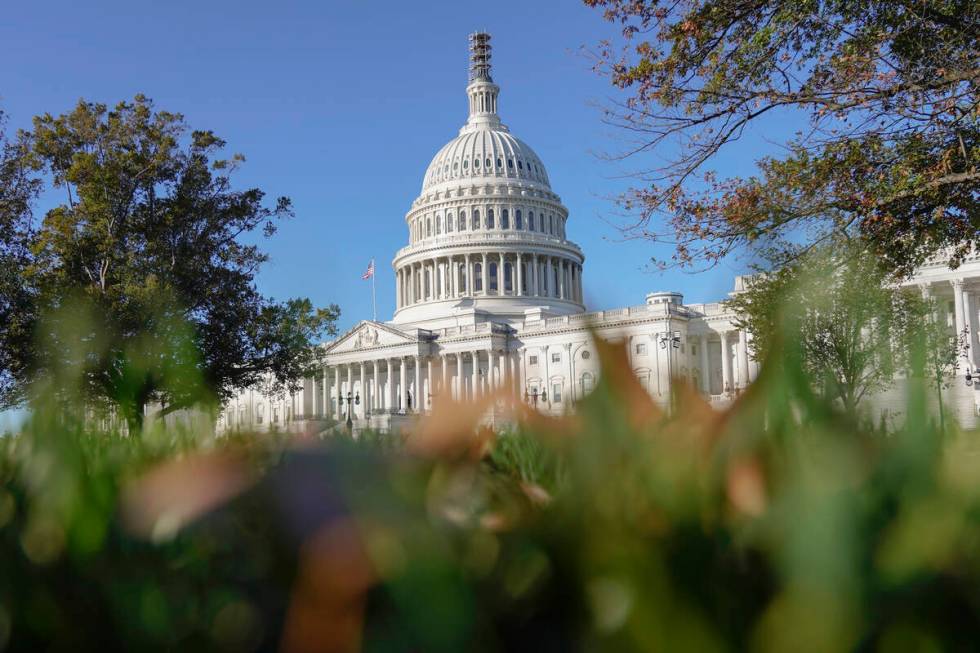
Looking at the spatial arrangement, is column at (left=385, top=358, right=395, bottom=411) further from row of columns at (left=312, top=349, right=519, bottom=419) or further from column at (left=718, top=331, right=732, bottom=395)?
column at (left=718, top=331, right=732, bottom=395)

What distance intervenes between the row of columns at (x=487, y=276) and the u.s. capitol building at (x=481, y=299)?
0.40ft

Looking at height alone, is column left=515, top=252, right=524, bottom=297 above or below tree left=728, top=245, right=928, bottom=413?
above

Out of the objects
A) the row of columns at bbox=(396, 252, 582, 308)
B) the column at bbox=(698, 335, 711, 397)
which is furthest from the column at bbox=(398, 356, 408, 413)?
the column at bbox=(698, 335, 711, 397)

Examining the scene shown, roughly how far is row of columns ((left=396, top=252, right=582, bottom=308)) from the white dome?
11.3 meters

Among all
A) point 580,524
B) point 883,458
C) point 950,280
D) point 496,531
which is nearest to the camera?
point 580,524

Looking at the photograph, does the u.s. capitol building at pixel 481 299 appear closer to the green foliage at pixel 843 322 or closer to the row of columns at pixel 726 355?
the row of columns at pixel 726 355

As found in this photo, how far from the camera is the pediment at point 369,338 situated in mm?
97250

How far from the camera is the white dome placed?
4304 inches

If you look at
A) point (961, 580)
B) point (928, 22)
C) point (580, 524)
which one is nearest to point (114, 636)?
point (580, 524)

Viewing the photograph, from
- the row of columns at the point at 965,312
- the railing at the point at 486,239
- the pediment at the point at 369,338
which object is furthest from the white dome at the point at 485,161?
the row of columns at the point at 965,312

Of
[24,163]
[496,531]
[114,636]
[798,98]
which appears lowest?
[114,636]

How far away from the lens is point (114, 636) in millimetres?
1109

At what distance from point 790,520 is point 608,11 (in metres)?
Result: 15.2

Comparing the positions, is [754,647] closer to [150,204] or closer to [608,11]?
[608,11]
